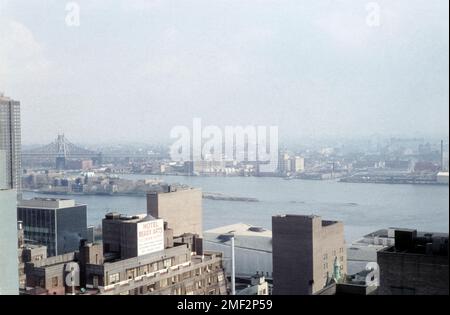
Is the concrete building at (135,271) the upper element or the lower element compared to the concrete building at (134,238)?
lower

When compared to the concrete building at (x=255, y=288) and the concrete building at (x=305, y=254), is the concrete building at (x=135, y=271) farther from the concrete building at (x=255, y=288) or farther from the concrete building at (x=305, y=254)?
the concrete building at (x=305, y=254)

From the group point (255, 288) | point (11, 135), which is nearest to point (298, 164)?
point (255, 288)

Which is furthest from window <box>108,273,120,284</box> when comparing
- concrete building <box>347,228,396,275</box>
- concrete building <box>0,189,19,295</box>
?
concrete building <box>347,228,396,275</box>

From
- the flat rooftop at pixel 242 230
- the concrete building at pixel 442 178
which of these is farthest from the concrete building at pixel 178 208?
the concrete building at pixel 442 178

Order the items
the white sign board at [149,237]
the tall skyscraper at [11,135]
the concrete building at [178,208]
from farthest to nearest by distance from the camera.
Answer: the tall skyscraper at [11,135] → the concrete building at [178,208] → the white sign board at [149,237]

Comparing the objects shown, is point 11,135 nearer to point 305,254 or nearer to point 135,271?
point 305,254
